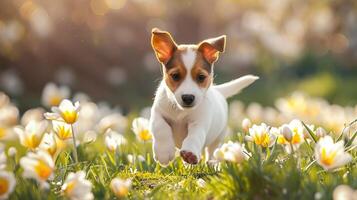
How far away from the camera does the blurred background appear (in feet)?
43.8

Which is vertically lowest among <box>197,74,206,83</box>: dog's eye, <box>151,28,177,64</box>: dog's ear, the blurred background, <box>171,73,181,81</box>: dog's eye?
the blurred background

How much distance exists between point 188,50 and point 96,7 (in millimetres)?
10635

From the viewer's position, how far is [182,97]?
448 cm

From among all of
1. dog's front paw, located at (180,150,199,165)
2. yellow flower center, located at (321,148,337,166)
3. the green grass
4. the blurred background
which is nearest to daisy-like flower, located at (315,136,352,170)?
yellow flower center, located at (321,148,337,166)

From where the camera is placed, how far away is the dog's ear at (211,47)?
15.7 ft

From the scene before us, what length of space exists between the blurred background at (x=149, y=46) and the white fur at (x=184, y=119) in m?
7.56

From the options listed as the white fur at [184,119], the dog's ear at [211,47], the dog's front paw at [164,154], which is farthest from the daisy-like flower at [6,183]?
the dog's ear at [211,47]

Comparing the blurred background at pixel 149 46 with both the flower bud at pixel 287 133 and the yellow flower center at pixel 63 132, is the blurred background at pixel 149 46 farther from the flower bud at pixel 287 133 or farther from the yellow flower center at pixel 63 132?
the flower bud at pixel 287 133

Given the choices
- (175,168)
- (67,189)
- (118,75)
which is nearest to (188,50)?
(175,168)

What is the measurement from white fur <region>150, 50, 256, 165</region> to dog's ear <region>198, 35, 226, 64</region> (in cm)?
10

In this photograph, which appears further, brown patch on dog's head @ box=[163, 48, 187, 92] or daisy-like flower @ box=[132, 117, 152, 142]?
daisy-like flower @ box=[132, 117, 152, 142]

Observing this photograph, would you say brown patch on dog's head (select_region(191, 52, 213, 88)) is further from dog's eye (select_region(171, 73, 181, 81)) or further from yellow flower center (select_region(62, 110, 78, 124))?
yellow flower center (select_region(62, 110, 78, 124))

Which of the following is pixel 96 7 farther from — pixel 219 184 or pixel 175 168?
pixel 219 184

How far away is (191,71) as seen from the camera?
4641mm
